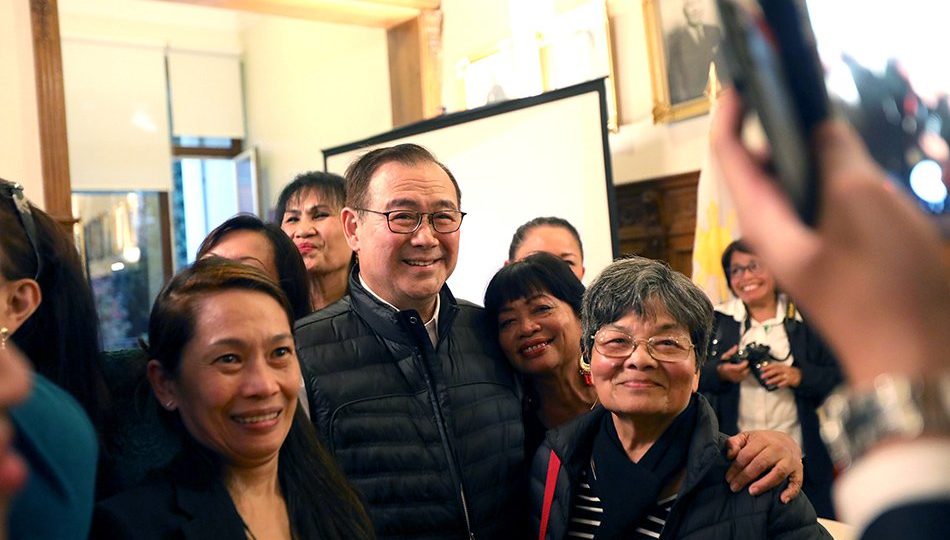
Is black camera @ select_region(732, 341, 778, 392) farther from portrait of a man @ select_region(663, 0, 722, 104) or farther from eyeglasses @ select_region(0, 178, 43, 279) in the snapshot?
eyeglasses @ select_region(0, 178, 43, 279)

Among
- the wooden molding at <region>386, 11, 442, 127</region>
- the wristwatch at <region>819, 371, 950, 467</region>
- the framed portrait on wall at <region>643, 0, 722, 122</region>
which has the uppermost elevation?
the wooden molding at <region>386, 11, 442, 127</region>

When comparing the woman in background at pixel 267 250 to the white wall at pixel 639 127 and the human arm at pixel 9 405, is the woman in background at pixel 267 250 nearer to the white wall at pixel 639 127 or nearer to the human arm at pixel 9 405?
the human arm at pixel 9 405

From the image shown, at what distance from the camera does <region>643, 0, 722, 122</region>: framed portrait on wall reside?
15.8 feet

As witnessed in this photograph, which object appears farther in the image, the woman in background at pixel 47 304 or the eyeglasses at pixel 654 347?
the eyeglasses at pixel 654 347

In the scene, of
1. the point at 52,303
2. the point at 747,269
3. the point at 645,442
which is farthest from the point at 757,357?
the point at 52,303

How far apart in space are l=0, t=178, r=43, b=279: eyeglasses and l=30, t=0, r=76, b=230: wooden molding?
3999 mm

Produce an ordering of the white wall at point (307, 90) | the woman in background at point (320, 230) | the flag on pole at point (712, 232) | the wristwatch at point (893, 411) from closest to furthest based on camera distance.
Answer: the wristwatch at point (893, 411), the woman in background at point (320, 230), the flag on pole at point (712, 232), the white wall at point (307, 90)

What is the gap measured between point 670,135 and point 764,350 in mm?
1816

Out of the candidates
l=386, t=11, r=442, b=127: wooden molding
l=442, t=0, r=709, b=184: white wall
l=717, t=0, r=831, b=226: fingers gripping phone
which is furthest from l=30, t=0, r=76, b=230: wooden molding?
l=717, t=0, r=831, b=226: fingers gripping phone

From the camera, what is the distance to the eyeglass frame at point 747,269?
3.70 meters

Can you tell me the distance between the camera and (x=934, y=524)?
43 cm

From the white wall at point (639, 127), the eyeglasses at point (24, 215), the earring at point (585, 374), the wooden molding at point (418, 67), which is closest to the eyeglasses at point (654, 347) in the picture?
the earring at point (585, 374)

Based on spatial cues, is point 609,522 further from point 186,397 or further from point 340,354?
point 186,397

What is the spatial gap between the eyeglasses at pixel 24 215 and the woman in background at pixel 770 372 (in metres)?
2.53
